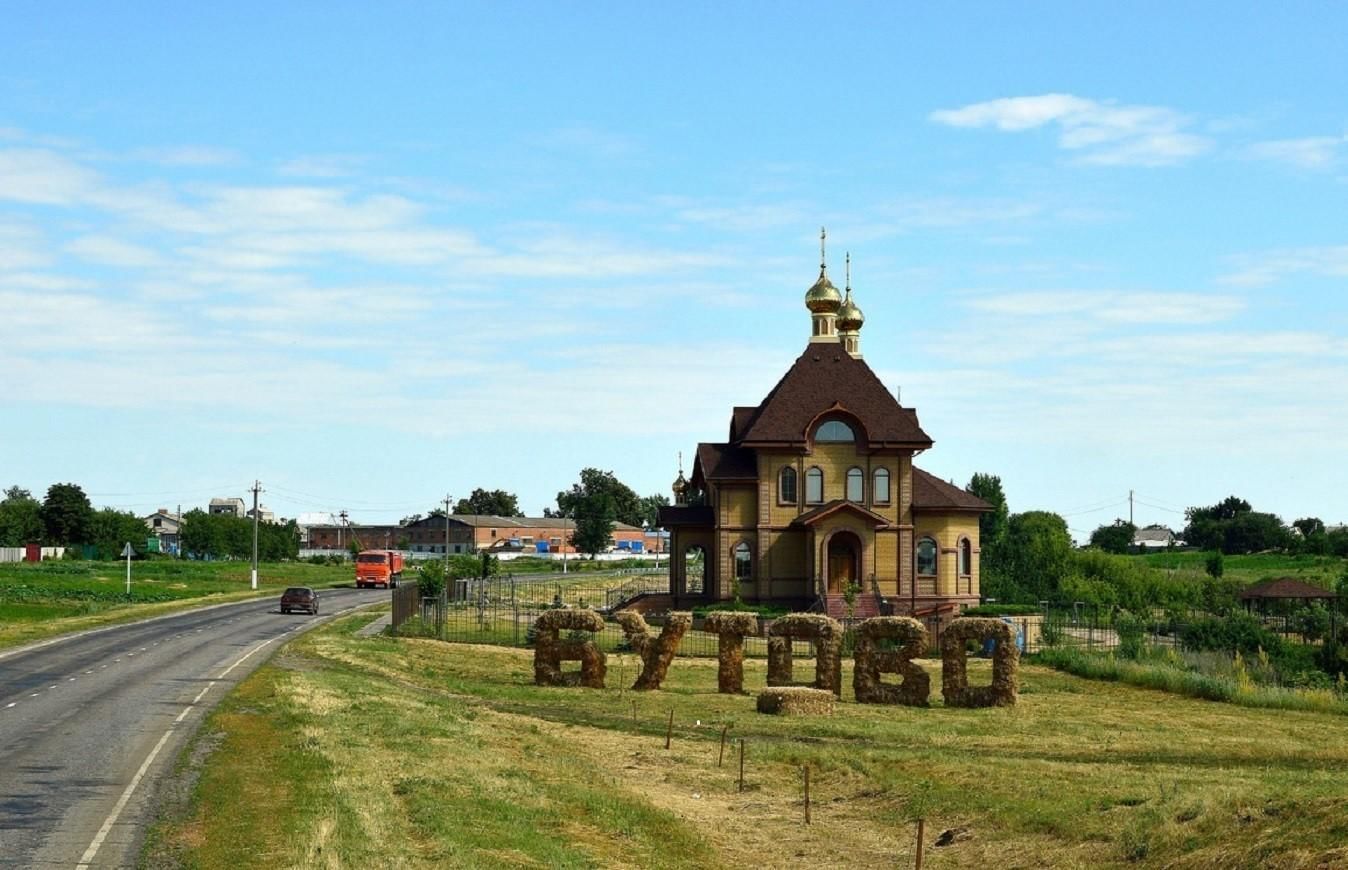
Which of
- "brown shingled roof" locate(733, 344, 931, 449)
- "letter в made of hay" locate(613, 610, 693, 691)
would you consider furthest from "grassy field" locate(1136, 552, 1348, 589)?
"letter в made of hay" locate(613, 610, 693, 691)

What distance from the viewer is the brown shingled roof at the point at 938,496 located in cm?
7581

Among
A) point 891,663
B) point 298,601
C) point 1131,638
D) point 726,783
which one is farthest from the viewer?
point 298,601

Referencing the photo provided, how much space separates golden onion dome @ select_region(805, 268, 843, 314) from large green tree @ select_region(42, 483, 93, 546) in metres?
116

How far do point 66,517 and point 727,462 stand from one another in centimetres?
11800

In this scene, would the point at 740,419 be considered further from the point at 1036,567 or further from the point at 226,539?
the point at 226,539

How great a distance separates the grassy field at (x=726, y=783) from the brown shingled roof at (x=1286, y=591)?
32008 millimetres

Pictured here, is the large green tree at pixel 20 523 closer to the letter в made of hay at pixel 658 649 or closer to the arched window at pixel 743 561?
the arched window at pixel 743 561

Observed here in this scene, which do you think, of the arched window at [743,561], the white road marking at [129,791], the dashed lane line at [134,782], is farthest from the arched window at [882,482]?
the white road marking at [129,791]

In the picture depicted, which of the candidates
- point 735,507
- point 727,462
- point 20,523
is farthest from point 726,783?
point 20,523

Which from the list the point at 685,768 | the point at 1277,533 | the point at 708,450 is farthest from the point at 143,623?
the point at 1277,533

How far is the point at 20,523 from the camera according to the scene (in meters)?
170

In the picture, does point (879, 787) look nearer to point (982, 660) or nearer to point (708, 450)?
point (982, 660)

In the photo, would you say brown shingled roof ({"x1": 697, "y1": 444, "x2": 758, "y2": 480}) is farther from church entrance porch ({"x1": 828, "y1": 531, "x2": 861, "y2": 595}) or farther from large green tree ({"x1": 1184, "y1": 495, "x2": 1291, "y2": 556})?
large green tree ({"x1": 1184, "y1": 495, "x2": 1291, "y2": 556})

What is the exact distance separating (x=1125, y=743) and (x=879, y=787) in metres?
8.58
